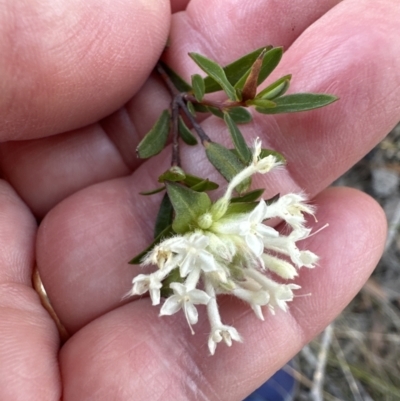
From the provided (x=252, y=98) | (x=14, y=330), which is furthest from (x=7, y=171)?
(x=252, y=98)

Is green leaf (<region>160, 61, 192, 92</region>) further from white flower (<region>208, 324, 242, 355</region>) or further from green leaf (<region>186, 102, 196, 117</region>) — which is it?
white flower (<region>208, 324, 242, 355</region>)

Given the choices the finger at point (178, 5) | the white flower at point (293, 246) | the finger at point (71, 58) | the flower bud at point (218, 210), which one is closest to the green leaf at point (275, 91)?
the flower bud at point (218, 210)

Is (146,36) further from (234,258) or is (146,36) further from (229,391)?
(229,391)

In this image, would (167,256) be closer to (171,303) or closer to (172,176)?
(171,303)

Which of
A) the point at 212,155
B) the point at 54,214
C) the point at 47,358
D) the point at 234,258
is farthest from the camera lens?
the point at 54,214

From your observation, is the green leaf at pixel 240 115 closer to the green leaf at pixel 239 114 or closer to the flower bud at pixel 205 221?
the green leaf at pixel 239 114

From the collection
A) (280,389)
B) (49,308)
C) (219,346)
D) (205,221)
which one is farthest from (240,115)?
(280,389)

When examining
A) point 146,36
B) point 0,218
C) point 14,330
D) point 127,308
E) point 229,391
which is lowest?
point 229,391
